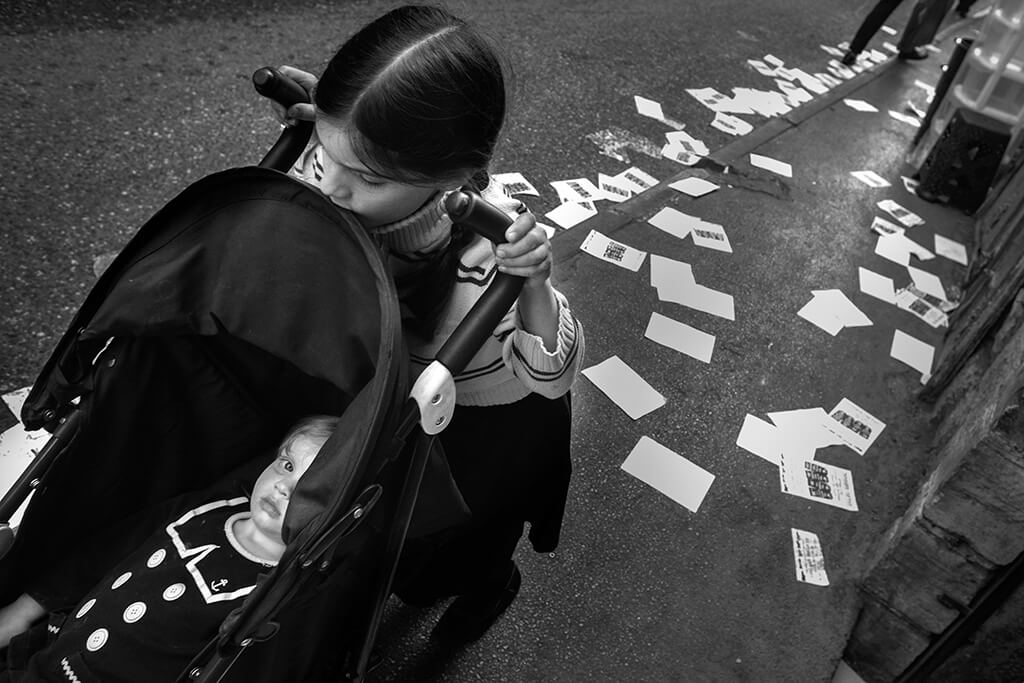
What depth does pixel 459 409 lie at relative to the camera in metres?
1.32

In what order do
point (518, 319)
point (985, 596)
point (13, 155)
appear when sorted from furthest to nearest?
point (13, 155), point (985, 596), point (518, 319)

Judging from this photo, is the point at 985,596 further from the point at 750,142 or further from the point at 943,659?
Result: the point at 750,142

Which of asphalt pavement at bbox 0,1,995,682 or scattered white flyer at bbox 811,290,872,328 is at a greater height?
asphalt pavement at bbox 0,1,995,682

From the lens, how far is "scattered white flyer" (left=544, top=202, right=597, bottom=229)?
3344mm

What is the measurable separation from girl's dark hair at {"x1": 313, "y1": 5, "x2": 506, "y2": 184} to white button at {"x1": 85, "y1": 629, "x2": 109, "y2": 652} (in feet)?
2.47

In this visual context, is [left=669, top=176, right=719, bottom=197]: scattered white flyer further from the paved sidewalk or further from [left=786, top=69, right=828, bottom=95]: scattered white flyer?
[left=786, top=69, right=828, bottom=95]: scattered white flyer

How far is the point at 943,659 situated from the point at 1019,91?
4391mm

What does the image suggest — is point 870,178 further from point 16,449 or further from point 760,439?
point 16,449

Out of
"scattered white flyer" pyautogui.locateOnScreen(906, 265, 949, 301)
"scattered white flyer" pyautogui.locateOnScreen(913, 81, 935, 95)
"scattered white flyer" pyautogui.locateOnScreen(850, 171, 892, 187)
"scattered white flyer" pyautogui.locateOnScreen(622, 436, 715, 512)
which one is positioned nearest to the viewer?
"scattered white flyer" pyautogui.locateOnScreen(622, 436, 715, 512)

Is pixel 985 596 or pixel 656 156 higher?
pixel 985 596

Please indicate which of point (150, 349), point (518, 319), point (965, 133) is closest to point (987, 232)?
point (965, 133)

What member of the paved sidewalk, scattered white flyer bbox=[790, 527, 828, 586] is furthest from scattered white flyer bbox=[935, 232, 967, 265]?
scattered white flyer bbox=[790, 527, 828, 586]

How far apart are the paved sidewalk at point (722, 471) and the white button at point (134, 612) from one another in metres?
0.75

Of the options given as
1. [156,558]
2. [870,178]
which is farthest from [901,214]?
[156,558]
